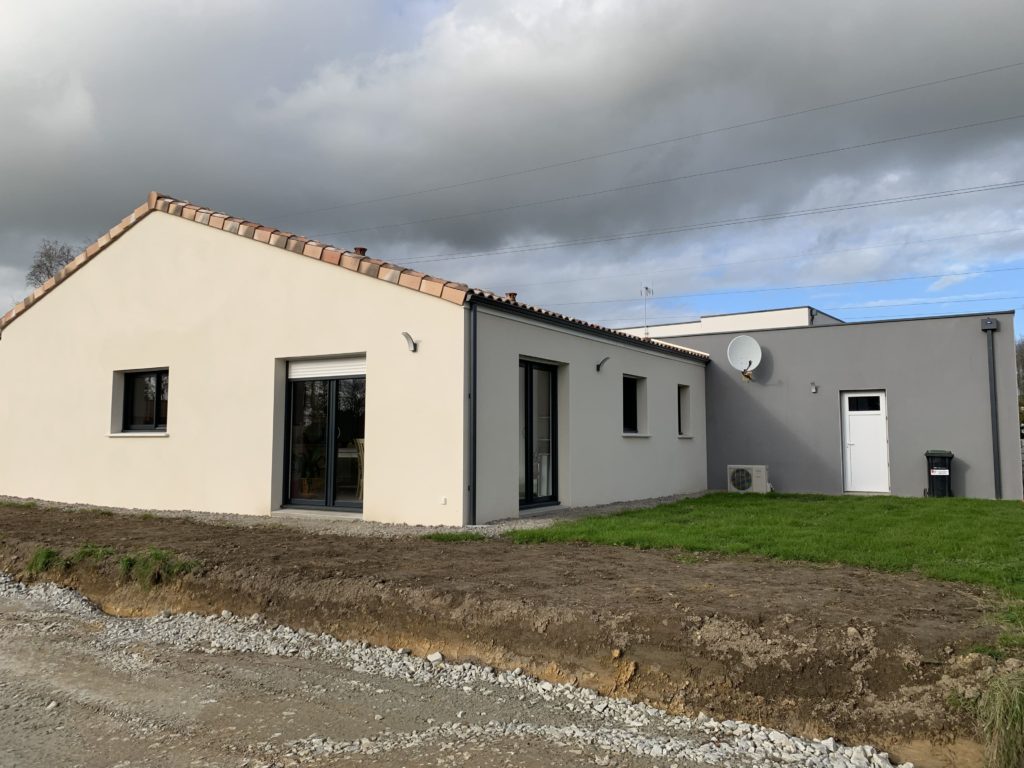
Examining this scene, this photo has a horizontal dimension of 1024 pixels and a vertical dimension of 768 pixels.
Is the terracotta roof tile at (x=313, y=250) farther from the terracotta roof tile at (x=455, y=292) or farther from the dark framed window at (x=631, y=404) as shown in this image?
the dark framed window at (x=631, y=404)

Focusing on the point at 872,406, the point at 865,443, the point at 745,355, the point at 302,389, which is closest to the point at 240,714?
the point at 302,389

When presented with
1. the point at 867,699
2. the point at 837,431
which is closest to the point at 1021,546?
the point at 867,699

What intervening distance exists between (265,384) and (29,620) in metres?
5.63

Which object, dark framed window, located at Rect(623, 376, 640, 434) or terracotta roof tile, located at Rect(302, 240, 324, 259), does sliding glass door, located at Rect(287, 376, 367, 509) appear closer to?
terracotta roof tile, located at Rect(302, 240, 324, 259)

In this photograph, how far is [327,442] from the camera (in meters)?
11.5

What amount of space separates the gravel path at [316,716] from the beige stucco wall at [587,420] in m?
5.08

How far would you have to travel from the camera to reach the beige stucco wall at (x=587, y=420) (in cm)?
1056

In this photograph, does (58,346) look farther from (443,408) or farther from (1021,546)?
(1021,546)

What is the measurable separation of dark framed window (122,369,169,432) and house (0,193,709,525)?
35 mm

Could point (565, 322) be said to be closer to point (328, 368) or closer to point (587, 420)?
point (587, 420)

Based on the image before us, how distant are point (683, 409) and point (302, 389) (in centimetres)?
846

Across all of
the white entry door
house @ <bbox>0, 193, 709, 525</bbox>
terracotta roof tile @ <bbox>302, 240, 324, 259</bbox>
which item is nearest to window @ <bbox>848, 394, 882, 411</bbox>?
the white entry door

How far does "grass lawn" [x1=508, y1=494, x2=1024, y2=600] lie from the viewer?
23.3 ft

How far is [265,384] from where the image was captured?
38.8 ft
